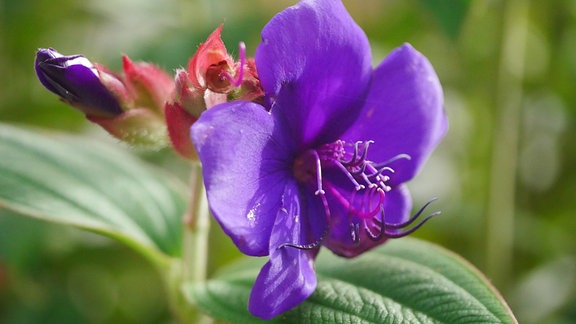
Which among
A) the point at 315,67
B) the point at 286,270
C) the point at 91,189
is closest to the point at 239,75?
the point at 315,67

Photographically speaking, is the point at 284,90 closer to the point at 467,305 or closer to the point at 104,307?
the point at 467,305

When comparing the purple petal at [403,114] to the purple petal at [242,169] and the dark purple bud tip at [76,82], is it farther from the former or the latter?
the dark purple bud tip at [76,82]

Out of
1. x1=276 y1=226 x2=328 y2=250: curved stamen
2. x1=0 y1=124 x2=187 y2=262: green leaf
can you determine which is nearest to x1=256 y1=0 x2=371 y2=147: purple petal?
x1=276 y1=226 x2=328 y2=250: curved stamen

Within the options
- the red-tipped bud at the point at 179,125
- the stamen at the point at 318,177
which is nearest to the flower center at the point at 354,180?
the stamen at the point at 318,177

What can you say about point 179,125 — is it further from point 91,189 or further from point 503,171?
point 503,171

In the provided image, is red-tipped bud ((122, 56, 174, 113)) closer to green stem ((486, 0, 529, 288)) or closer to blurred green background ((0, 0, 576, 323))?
blurred green background ((0, 0, 576, 323))
